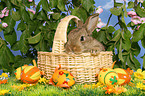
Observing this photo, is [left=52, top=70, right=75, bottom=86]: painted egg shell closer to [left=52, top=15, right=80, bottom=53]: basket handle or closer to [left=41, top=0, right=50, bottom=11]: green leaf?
[left=52, top=15, right=80, bottom=53]: basket handle

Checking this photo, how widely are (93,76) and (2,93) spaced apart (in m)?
0.86

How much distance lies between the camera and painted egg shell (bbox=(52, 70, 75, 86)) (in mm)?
1509

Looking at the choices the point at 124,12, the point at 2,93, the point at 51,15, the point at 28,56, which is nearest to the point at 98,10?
the point at 124,12

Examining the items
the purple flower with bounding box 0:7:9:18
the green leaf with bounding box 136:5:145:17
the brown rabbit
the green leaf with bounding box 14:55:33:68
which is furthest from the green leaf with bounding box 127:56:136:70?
the purple flower with bounding box 0:7:9:18

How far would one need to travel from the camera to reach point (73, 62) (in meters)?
1.65

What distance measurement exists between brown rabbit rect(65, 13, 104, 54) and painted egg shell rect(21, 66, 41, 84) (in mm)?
391

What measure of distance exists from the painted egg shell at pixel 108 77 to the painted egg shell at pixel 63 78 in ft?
0.90

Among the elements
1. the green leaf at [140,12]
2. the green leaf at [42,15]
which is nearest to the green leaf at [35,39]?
the green leaf at [42,15]

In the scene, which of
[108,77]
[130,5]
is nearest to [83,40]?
[108,77]

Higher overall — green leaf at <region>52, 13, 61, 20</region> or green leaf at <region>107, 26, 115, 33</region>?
green leaf at <region>52, 13, 61, 20</region>

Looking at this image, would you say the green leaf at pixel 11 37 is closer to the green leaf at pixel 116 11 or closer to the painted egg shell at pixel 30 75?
the painted egg shell at pixel 30 75

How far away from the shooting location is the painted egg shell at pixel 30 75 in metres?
1.66

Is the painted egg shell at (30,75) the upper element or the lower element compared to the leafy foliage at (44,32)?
lower

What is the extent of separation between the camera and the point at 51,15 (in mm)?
2340
